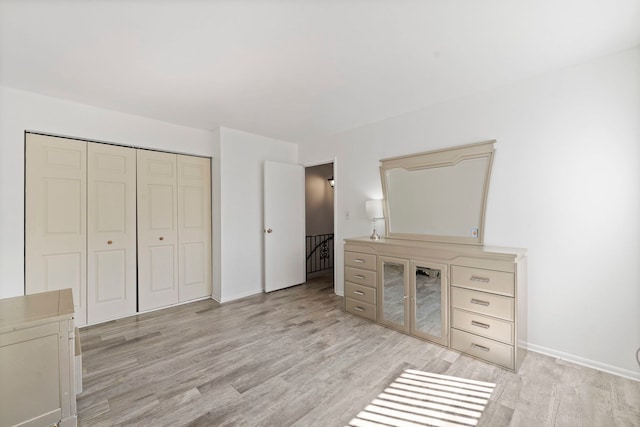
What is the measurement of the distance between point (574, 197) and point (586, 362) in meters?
1.35

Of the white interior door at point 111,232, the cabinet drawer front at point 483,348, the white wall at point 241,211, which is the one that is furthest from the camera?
the white wall at point 241,211

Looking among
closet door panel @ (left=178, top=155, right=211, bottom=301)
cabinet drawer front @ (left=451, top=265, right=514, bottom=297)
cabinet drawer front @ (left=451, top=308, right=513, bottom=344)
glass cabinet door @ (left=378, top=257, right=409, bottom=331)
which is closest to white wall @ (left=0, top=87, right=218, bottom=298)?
closet door panel @ (left=178, top=155, right=211, bottom=301)

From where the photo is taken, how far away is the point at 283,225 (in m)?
4.44

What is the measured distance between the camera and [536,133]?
2398mm

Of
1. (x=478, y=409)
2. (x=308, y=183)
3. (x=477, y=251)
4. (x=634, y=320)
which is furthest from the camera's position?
(x=308, y=183)

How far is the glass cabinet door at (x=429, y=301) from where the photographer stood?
99.1 inches

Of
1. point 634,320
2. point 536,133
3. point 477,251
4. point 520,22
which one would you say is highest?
point 520,22

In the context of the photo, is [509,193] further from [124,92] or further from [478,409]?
[124,92]

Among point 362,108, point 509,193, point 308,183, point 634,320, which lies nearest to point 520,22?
point 509,193

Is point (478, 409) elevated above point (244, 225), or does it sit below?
below

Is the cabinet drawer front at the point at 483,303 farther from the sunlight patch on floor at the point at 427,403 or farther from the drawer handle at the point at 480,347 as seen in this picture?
the sunlight patch on floor at the point at 427,403

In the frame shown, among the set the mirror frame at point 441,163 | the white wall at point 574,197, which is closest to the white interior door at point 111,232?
the mirror frame at point 441,163

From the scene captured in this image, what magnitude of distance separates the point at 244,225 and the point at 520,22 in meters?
3.69

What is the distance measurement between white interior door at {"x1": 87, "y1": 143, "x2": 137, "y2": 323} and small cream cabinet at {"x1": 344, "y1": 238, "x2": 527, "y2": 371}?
280 cm
